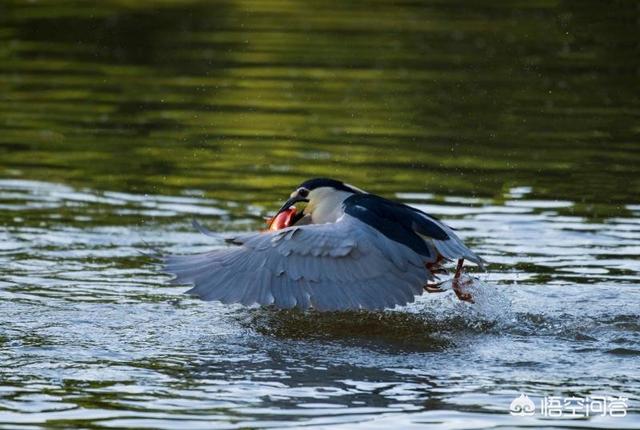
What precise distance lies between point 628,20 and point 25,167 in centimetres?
1506

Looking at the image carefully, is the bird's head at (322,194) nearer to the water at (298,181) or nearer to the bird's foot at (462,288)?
the water at (298,181)

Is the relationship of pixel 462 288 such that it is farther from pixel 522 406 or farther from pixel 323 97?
pixel 323 97

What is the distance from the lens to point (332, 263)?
8.86 m

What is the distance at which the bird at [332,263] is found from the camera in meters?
8.75

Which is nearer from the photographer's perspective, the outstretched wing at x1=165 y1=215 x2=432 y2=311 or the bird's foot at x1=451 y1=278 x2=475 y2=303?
the outstretched wing at x1=165 y1=215 x2=432 y2=311

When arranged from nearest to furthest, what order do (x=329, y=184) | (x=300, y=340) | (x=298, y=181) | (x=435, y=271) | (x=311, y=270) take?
(x=311, y=270), (x=300, y=340), (x=435, y=271), (x=329, y=184), (x=298, y=181)

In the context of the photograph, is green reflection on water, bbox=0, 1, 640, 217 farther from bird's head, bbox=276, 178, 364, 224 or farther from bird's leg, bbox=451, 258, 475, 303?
bird's leg, bbox=451, 258, 475, 303

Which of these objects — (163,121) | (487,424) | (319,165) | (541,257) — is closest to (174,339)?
(487,424)

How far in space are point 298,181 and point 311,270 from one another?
5198 mm

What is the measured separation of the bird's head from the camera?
10.1m

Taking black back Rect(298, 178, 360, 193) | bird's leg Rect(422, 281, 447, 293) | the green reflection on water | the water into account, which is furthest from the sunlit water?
the green reflection on water

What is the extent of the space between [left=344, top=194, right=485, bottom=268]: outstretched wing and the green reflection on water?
154 inches

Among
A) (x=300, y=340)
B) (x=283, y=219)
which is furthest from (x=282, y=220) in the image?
(x=300, y=340)

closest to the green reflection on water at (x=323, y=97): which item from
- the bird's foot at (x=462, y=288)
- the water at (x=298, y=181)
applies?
the water at (x=298, y=181)
